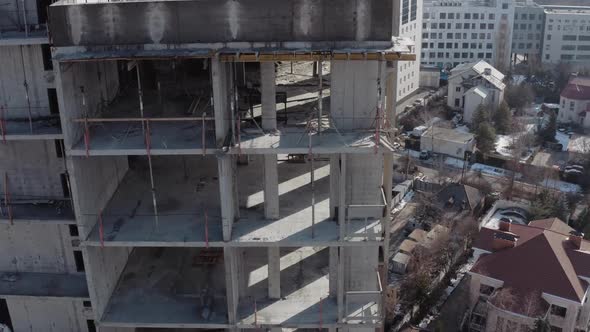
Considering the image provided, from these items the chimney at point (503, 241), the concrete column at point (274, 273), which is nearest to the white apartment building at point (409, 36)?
the chimney at point (503, 241)

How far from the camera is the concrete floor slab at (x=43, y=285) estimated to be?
1977 cm

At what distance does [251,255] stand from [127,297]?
4.54m

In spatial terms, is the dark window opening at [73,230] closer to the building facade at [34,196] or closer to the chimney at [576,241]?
the building facade at [34,196]

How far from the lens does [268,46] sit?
15773 mm

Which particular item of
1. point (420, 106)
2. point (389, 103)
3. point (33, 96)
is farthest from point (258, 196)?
point (420, 106)

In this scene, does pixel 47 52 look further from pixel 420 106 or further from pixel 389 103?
pixel 420 106

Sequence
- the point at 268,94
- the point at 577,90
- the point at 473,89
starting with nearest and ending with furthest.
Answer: the point at 268,94, the point at 473,89, the point at 577,90

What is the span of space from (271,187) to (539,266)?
27.1m

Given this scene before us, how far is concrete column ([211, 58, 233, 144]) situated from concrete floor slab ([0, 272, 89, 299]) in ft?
24.6

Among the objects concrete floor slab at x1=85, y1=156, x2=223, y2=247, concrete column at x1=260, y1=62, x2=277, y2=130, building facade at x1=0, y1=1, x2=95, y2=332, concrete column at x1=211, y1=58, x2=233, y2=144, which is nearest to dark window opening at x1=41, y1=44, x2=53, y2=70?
building facade at x1=0, y1=1, x2=95, y2=332

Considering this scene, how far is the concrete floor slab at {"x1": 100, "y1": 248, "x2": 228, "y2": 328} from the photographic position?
18.7m

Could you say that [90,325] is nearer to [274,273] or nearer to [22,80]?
[274,273]

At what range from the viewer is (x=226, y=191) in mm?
16781

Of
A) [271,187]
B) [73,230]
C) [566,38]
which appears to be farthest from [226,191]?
[566,38]
